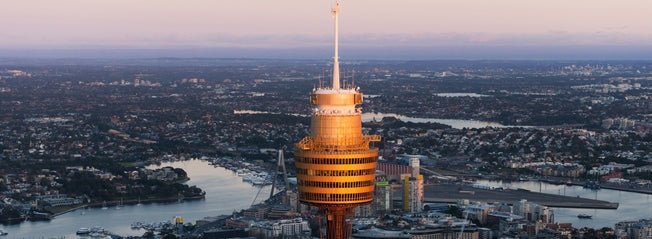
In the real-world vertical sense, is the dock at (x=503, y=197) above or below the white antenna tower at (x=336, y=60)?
below

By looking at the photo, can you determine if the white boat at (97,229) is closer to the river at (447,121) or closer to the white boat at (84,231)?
the white boat at (84,231)

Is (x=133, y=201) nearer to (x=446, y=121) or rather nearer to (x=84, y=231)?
(x=84, y=231)

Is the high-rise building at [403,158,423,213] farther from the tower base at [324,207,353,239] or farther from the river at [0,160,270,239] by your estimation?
the tower base at [324,207,353,239]

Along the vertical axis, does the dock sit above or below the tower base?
below

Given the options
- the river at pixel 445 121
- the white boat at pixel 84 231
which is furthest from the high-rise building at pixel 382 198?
the river at pixel 445 121

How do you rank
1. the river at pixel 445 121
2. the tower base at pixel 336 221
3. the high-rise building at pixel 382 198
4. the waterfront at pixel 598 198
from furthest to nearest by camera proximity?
1. the river at pixel 445 121
2. the high-rise building at pixel 382 198
3. the waterfront at pixel 598 198
4. the tower base at pixel 336 221

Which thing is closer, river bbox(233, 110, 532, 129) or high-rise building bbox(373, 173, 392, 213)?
high-rise building bbox(373, 173, 392, 213)

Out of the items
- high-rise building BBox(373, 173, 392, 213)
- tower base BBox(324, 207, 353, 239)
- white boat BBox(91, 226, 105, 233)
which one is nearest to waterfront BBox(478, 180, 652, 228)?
high-rise building BBox(373, 173, 392, 213)

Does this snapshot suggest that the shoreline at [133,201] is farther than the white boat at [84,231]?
Yes
